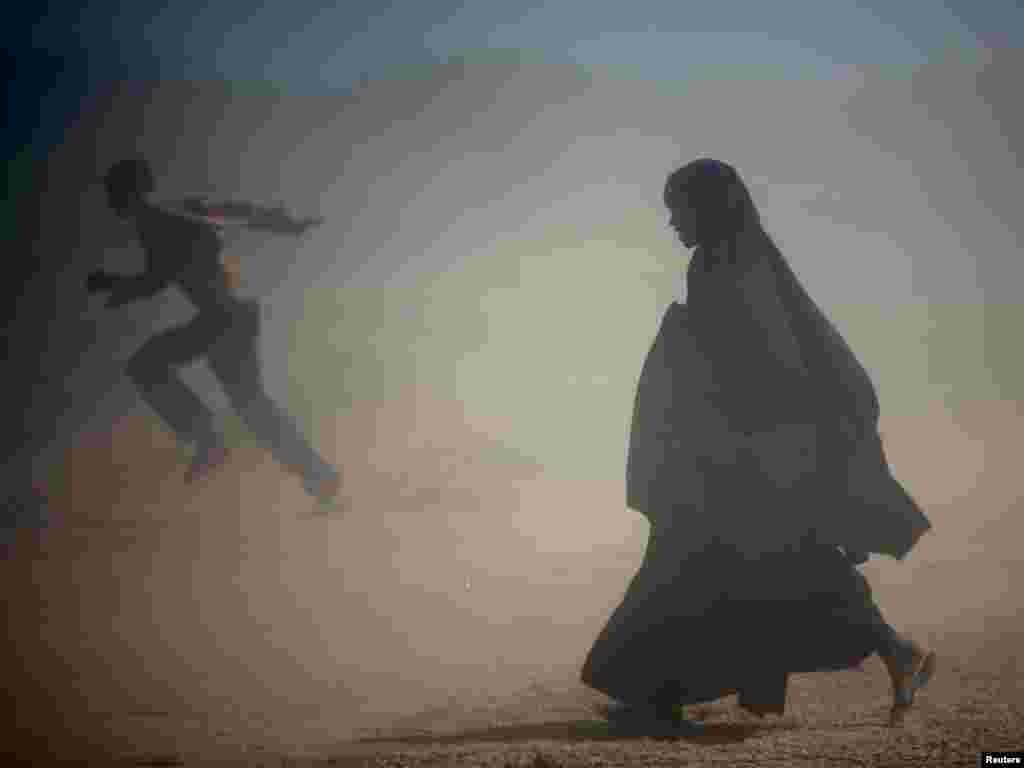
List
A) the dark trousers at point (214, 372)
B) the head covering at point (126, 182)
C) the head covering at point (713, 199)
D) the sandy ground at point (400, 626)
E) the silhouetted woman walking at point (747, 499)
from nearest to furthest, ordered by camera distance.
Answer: the sandy ground at point (400, 626) < the silhouetted woman walking at point (747, 499) < the head covering at point (713, 199) < the head covering at point (126, 182) < the dark trousers at point (214, 372)

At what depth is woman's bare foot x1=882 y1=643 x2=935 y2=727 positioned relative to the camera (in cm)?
366

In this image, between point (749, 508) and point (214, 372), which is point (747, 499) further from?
point (214, 372)

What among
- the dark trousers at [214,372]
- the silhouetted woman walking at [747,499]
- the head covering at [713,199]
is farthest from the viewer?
the dark trousers at [214,372]

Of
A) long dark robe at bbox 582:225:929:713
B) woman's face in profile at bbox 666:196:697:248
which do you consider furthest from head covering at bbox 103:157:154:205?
long dark robe at bbox 582:225:929:713

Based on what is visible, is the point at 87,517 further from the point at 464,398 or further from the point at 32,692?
the point at 464,398

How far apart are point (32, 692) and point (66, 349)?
9.02 meters

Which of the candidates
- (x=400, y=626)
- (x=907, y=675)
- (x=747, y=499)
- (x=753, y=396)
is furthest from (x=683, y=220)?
(x=400, y=626)

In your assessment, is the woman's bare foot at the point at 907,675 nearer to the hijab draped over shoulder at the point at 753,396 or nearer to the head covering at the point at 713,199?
the hijab draped over shoulder at the point at 753,396

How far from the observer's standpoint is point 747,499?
3.75 m

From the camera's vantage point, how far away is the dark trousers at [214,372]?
7648mm

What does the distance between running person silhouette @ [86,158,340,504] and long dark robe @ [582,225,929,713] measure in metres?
4.34

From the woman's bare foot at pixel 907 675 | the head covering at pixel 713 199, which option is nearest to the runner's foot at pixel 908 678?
the woman's bare foot at pixel 907 675

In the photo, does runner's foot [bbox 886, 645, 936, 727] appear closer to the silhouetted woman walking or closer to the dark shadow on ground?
the silhouetted woman walking

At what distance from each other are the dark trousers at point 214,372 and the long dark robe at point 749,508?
481 cm
